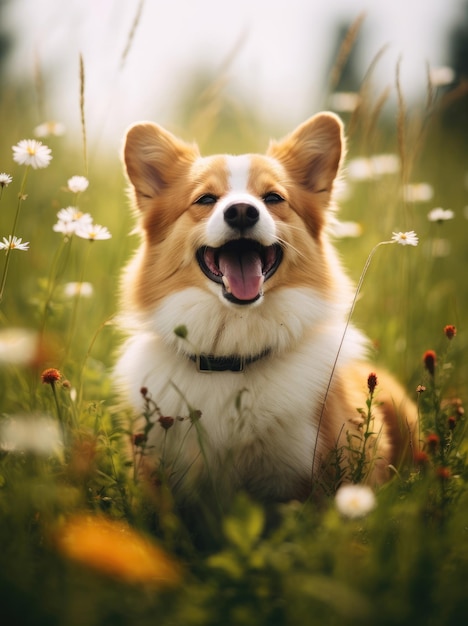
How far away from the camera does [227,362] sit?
2.53 m

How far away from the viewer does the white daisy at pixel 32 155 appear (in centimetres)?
228

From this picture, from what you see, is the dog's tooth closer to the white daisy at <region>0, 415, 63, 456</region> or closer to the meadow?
the meadow

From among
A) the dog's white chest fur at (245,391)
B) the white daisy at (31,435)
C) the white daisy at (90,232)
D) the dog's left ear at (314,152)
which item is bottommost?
the white daisy at (31,435)

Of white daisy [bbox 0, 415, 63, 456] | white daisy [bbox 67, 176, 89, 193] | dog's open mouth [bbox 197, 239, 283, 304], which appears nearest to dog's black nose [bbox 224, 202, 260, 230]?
dog's open mouth [bbox 197, 239, 283, 304]

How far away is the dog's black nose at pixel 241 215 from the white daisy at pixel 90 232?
496 mm

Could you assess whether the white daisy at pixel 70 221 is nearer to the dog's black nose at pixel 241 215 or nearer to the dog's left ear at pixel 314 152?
the dog's black nose at pixel 241 215

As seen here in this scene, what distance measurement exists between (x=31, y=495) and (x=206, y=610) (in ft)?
2.13

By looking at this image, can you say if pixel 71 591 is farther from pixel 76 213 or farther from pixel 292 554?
pixel 76 213

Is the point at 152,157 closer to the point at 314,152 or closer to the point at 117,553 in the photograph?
the point at 314,152

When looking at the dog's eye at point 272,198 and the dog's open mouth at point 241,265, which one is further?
the dog's eye at point 272,198

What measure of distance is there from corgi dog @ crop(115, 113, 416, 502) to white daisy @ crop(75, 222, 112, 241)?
0.37 m

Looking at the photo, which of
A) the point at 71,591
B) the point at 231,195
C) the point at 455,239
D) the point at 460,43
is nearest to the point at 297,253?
the point at 231,195

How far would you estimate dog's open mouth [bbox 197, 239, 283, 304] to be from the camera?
244 centimetres

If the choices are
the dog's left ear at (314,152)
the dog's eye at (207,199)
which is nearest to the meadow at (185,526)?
the dog's left ear at (314,152)
